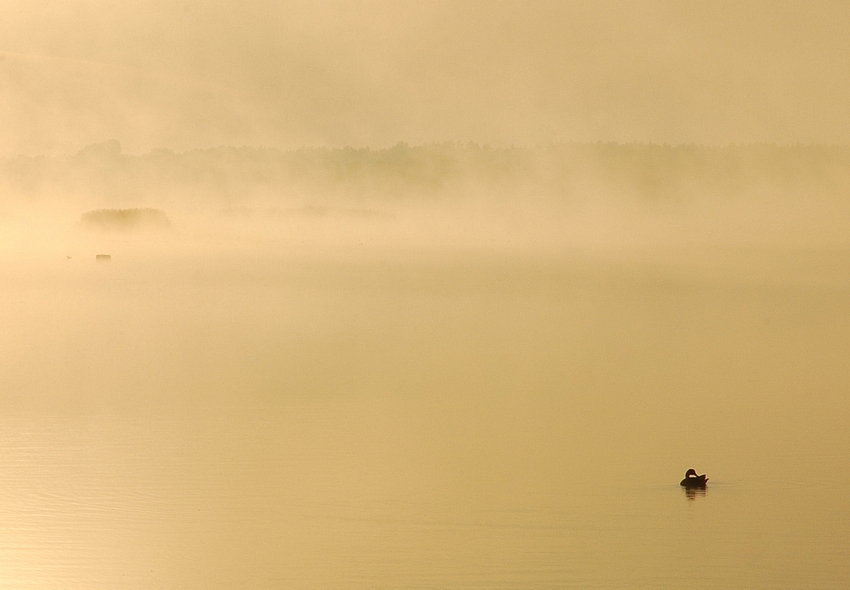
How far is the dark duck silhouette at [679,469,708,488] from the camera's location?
12.5 m

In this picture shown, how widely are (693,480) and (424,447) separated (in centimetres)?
334

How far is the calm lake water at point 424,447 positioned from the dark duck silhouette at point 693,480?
200mm

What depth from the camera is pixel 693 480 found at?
12531 mm

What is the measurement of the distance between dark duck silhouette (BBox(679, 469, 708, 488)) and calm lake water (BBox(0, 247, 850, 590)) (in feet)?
0.66

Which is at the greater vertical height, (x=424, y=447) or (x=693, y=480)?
(x=424, y=447)

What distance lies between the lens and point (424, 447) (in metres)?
14.6

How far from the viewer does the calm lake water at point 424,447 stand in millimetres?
10578

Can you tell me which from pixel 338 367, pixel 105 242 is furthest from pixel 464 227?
pixel 338 367

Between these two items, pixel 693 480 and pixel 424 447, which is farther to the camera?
pixel 424 447

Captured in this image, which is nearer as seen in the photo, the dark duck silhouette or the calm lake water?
the calm lake water

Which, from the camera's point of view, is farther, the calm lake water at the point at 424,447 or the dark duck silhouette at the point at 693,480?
the dark duck silhouette at the point at 693,480

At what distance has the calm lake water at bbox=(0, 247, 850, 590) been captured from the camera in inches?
416

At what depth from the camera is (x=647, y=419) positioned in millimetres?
16188

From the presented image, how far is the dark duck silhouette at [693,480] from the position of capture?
41.0 ft
